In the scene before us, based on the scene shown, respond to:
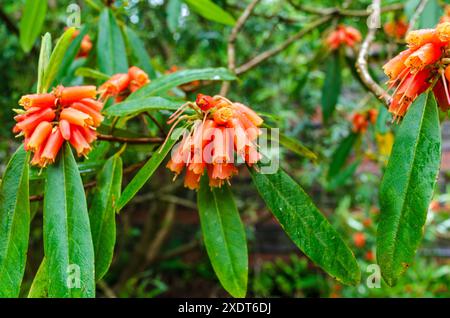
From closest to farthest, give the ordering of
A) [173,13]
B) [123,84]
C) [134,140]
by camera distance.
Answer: [134,140] < [123,84] < [173,13]

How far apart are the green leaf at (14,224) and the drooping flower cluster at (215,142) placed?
21cm

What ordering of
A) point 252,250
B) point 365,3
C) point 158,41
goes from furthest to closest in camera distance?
1. point 252,250
2. point 158,41
3. point 365,3

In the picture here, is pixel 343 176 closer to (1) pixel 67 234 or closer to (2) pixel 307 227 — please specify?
(2) pixel 307 227

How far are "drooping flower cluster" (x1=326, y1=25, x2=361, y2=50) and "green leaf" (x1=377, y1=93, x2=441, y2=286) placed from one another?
1036mm

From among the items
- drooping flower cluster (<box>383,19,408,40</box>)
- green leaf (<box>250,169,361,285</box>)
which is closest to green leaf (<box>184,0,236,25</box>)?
green leaf (<box>250,169,361,285</box>)

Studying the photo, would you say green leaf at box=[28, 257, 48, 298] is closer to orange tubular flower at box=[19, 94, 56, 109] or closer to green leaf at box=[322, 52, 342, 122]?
orange tubular flower at box=[19, 94, 56, 109]

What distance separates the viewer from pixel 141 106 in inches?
27.4

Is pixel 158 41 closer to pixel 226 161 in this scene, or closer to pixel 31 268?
pixel 31 268

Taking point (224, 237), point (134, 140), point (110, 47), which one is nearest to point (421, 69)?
point (224, 237)

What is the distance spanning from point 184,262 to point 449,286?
1851 mm

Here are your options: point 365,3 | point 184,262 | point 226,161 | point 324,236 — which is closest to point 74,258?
point 226,161

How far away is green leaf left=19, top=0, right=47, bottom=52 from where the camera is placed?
122 centimetres

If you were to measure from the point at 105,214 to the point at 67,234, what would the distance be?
0.11 metres
